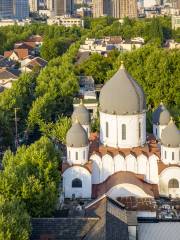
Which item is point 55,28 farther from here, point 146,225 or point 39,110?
point 146,225

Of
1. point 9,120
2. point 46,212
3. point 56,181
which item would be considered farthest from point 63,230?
point 9,120

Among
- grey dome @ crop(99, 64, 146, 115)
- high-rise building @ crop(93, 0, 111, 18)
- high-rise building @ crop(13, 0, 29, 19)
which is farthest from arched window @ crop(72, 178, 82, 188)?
high-rise building @ crop(13, 0, 29, 19)

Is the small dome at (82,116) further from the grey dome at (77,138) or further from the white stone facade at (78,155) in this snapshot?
the white stone facade at (78,155)

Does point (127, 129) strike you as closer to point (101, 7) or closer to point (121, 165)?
point (121, 165)

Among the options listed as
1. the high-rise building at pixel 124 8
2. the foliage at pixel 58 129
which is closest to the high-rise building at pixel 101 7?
the high-rise building at pixel 124 8

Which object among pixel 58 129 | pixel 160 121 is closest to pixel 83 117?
pixel 160 121

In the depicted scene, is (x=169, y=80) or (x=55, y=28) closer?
(x=169, y=80)

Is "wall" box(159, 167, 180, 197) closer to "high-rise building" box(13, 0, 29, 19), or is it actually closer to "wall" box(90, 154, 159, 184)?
"wall" box(90, 154, 159, 184)
